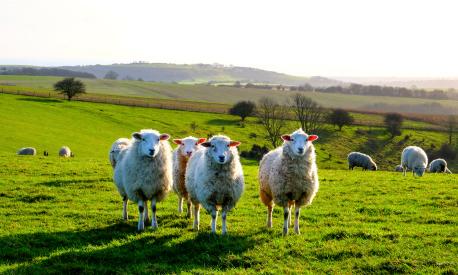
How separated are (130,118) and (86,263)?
56.1 metres

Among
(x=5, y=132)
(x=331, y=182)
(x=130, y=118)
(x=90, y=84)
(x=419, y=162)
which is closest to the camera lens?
(x=331, y=182)

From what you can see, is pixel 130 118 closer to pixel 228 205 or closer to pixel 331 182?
pixel 331 182

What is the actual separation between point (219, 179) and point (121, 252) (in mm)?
2719

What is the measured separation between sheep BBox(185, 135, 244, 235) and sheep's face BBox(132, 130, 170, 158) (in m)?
1.19

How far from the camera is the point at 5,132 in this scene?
4425 cm

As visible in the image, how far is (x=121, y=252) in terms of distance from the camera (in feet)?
29.4

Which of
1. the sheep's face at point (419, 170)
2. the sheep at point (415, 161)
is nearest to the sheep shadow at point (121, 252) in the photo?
the sheep's face at point (419, 170)

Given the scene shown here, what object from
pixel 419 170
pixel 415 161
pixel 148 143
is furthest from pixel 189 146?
pixel 415 161

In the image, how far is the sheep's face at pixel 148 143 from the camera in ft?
35.3

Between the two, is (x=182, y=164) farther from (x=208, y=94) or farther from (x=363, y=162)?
(x=208, y=94)

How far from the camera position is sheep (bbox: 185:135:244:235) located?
10.3 m

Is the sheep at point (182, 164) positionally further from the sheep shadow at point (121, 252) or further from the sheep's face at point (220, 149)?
the sheep shadow at point (121, 252)

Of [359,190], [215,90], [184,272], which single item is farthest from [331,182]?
[215,90]

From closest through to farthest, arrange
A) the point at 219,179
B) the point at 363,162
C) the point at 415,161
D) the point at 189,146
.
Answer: the point at 219,179 → the point at 189,146 → the point at 415,161 → the point at 363,162
